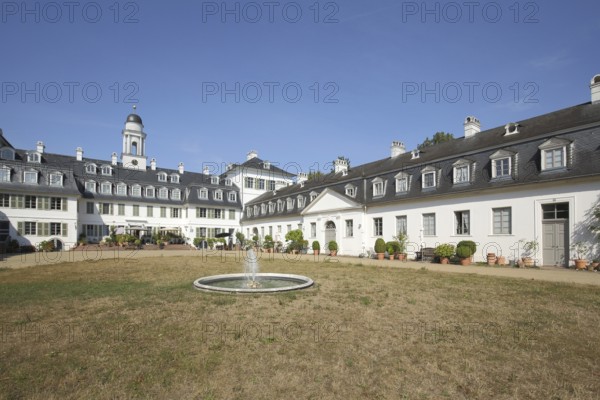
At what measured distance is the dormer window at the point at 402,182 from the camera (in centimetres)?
2556

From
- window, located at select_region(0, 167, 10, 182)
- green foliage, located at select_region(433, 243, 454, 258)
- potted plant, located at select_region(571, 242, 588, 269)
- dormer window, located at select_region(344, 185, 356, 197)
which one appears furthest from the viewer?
window, located at select_region(0, 167, 10, 182)

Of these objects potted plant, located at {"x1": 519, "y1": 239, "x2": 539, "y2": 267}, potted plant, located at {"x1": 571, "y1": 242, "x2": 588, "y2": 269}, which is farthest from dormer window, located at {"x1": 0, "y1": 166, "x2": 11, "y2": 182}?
potted plant, located at {"x1": 571, "y1": 242, "x2": 588, "y2": 269}

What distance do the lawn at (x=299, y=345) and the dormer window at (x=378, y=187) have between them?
1798 cm

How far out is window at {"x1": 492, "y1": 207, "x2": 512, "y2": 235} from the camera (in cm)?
1945

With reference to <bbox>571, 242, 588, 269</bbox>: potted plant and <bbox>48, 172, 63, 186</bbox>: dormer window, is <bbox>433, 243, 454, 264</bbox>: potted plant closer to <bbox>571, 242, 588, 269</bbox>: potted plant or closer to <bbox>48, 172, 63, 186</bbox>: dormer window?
<bbox>571, 242, 588, 269</bbox>: potted plant

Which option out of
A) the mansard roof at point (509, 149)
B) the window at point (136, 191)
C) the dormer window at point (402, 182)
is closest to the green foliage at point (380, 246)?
the mansard roof at point (509, 149)

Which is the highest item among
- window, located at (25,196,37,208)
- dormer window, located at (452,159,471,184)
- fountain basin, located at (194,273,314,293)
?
dormer window, located at (452,159,471,184)

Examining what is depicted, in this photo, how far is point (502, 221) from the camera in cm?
1975

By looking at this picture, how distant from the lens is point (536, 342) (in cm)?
570

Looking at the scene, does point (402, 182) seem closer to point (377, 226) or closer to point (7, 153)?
point (377, 226)

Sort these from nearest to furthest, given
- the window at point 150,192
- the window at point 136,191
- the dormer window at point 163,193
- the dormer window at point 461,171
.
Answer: the dormer window at point 461,171 → the window at point 136,191 → the window at point 150,192 → the dormer window at point 163,193

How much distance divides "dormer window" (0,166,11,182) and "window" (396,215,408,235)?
36396 millimetres

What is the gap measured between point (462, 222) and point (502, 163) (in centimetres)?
416

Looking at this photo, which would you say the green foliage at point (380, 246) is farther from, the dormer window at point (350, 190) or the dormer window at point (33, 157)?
the dormer window at point (33, 157)
